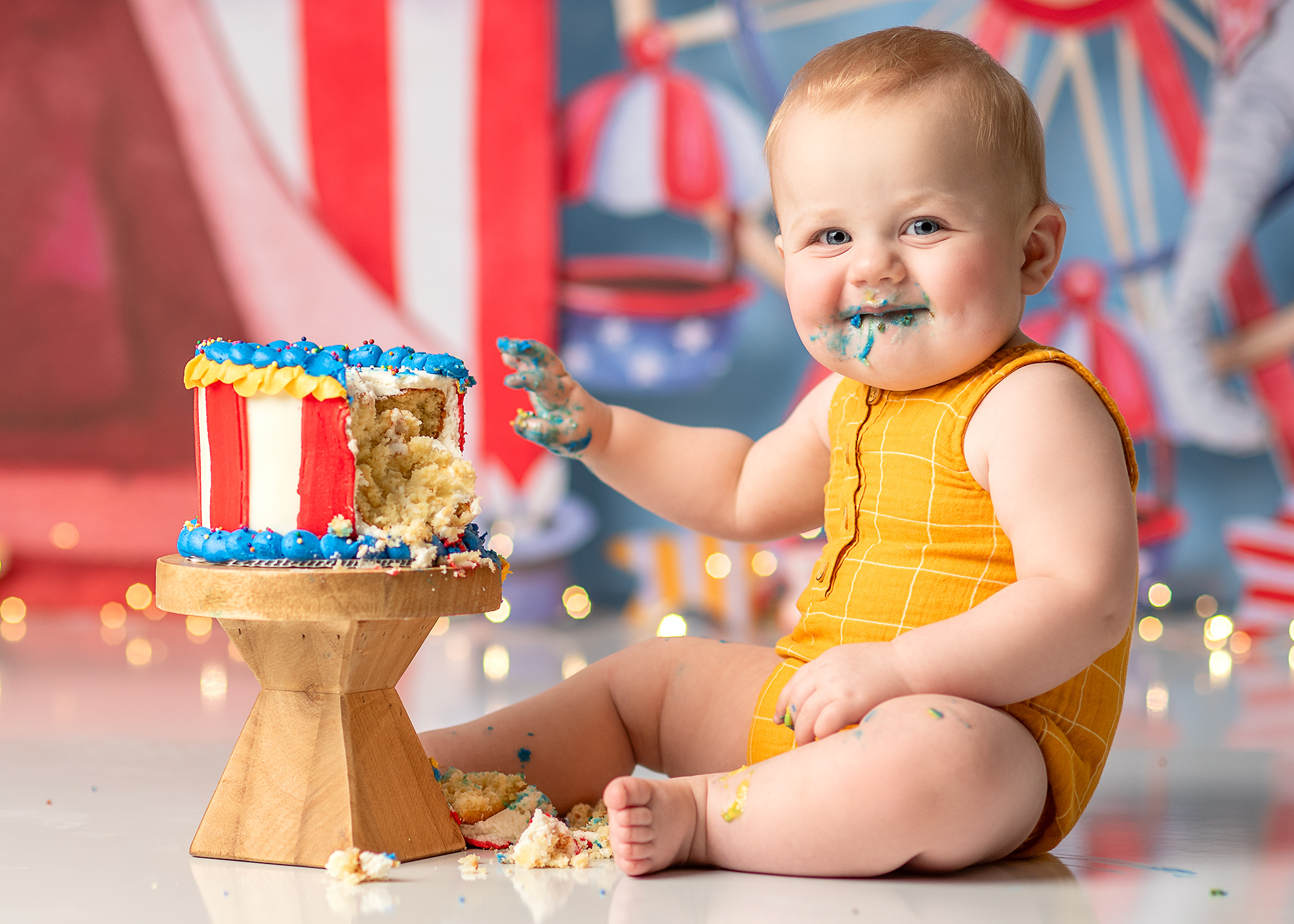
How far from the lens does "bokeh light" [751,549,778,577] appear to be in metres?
2.86

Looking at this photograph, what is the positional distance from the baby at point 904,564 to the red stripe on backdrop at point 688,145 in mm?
1728

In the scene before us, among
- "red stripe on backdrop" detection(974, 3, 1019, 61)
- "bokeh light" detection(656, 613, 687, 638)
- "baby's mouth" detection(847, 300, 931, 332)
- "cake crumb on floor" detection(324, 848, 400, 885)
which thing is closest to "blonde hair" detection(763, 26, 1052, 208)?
"baby's mouth" detection(847, 300, 931, 332)

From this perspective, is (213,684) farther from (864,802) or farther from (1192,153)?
(1192,153)

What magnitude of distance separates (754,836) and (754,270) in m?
2.10

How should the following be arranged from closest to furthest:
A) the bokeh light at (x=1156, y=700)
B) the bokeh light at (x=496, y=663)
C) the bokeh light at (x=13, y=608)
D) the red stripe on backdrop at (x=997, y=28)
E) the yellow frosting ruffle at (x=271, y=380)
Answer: the yellow frosting ruffle at (x=271, y=380) < the bokeh light at (x=1156, y=700) < the bokeh light at (x=496, y=663) < the bokeh light at (x=13, y=608) < the red stripe on backdrop at (x=997, y=28)

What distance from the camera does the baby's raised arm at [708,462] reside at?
1279 millimetres

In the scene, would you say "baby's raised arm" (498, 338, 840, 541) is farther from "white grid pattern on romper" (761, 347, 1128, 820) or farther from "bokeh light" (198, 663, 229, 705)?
"bokeh light" (198, 663, 229, 705)

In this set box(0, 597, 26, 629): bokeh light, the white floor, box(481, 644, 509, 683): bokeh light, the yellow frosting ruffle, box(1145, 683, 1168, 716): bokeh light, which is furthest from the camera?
box(0, 597, 26, 629): bokeh light

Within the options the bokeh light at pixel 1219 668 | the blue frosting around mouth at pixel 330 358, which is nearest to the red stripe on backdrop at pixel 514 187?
the bokeh light at pixel 1219 668

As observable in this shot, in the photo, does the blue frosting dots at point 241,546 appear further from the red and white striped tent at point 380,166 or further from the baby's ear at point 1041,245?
the red and white striped tent at point 380,166

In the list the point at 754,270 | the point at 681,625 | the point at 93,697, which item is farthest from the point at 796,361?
the point at 93,697

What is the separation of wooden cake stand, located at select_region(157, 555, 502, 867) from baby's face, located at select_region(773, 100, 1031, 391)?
1.26ft

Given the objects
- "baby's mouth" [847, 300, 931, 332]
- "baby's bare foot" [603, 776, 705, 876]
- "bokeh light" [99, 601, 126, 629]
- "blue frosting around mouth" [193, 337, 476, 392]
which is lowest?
"bokeh light" [99, 601, 126, 629]

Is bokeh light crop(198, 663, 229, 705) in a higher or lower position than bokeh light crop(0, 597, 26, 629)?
higher
